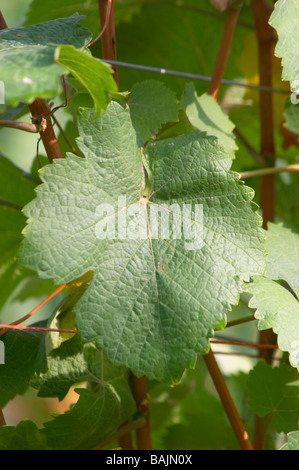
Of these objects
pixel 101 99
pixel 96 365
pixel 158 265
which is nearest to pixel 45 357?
pixel 96 365

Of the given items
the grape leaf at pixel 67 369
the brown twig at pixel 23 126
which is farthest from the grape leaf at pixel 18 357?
the brown twig at pixel 23 126

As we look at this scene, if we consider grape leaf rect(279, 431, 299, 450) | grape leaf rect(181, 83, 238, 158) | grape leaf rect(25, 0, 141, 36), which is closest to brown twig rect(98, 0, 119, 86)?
grape leaf rect(181, 83, 238, 158)

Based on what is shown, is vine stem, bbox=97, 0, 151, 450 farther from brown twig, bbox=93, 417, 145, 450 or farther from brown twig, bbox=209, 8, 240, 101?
brown twig, bbox=209, 8, 240, 101

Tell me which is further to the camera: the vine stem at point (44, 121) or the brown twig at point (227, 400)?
the brown twig at point (227, 400)

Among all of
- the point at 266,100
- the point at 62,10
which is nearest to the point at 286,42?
the point at 266,100

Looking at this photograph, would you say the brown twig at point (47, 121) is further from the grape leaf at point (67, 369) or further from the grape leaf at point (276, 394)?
the grape leaf at point (276, 394)

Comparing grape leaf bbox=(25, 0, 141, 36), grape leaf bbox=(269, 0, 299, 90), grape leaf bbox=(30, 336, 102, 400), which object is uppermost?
grape leaf bbox=(25, 0, 141, 36)

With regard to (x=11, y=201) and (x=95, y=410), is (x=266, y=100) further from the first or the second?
(x=95, y=410)
